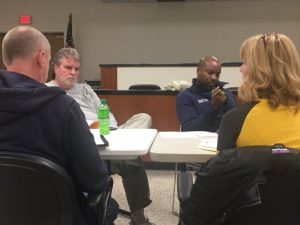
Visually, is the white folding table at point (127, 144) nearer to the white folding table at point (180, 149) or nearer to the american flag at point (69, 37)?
the white folding table at point (180, 149)

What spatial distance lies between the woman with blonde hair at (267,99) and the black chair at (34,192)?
584 millimetres

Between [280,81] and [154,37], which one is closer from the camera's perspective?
[280,81]

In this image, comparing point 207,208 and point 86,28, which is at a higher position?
point 86,28

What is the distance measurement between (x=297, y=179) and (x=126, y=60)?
7470 millimetres

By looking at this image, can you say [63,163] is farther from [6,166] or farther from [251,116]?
[251,116]

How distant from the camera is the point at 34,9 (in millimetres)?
8250

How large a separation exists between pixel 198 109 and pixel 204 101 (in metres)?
0.08

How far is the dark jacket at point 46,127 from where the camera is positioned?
1.13 m

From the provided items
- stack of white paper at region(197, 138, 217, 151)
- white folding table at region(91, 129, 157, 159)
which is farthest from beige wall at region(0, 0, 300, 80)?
stack of white paper at region(197, 138, 217, 151)

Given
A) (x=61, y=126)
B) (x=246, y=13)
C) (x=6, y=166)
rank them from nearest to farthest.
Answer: (x=6, y=166)
(x=61, y=126)
(x=246, y=13)

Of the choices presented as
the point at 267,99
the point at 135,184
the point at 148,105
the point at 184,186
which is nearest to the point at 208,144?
the point at 184,186

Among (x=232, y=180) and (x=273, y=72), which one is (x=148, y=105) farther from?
(x=232, y=180)

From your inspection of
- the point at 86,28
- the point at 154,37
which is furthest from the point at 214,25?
the point at 86,28

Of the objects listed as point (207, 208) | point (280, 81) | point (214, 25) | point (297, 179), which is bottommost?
point (207, 208)
